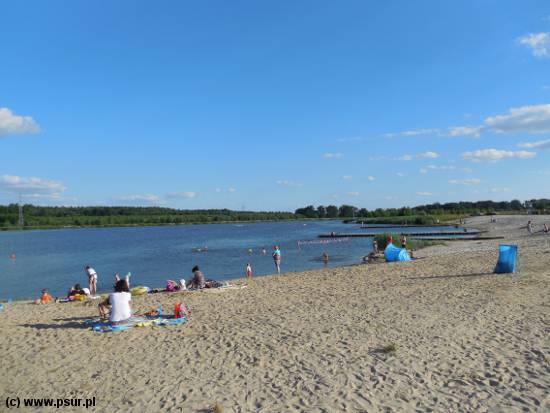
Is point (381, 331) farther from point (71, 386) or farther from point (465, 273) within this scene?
point (465, 273)

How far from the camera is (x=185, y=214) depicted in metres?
186

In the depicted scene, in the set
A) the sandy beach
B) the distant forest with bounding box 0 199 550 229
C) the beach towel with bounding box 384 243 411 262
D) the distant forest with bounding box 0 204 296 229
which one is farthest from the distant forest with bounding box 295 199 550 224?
the sandy beach

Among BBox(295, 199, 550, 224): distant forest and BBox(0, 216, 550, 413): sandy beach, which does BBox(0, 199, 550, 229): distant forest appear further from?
BBox(0, 216, 550, 413): sandy beach

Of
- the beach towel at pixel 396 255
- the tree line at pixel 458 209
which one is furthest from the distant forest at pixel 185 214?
the beach towel at pixel 396 255

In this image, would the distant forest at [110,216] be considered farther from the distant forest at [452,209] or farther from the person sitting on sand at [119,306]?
the person sitting on sand at [119,306]

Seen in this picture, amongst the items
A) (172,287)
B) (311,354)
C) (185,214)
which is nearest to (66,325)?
(172,287)

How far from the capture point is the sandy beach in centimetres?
622

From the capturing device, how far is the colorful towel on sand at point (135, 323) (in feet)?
34.2

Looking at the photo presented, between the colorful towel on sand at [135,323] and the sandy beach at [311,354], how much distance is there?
0.79 feet

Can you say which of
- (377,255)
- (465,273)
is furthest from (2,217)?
(465,273)

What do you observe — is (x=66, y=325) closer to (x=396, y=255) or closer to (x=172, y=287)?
(x=172, y=287)

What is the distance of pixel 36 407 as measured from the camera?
257 inches

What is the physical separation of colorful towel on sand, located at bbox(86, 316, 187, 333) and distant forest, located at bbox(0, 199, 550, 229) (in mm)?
114437

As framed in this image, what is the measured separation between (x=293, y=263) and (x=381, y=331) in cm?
2374
